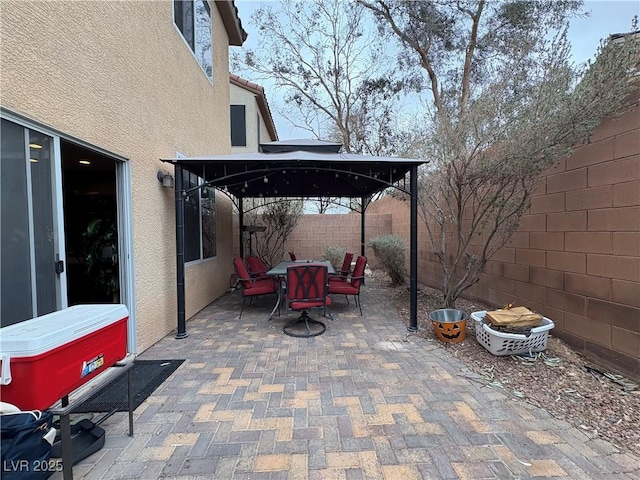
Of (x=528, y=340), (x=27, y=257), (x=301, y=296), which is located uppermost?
(x=27, y=257)

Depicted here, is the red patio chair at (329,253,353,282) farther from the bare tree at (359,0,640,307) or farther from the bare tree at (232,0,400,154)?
the bare tree at (232,0,400,154)

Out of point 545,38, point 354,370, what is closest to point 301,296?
point 354,370

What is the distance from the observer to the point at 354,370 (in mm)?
3117

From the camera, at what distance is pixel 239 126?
1020 centimetres

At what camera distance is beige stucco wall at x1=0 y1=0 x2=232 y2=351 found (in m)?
2.21

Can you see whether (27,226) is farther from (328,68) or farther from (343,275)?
(328,68)

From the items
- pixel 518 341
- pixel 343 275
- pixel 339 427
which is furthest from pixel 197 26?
pixel 518 341

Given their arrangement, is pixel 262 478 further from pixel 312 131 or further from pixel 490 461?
pixel 312 131

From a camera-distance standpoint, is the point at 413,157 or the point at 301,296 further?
the point at 413,157

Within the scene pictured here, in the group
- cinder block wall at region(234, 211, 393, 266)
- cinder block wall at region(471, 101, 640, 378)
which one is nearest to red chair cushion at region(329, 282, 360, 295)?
cinder block wall at region(471, 101, 640, 378)

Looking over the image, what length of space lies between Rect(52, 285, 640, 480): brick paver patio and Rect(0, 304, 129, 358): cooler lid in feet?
2.89

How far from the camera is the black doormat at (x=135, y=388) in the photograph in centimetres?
247

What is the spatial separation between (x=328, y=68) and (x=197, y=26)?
8.82 metres

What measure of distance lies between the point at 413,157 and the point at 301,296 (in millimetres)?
2573
